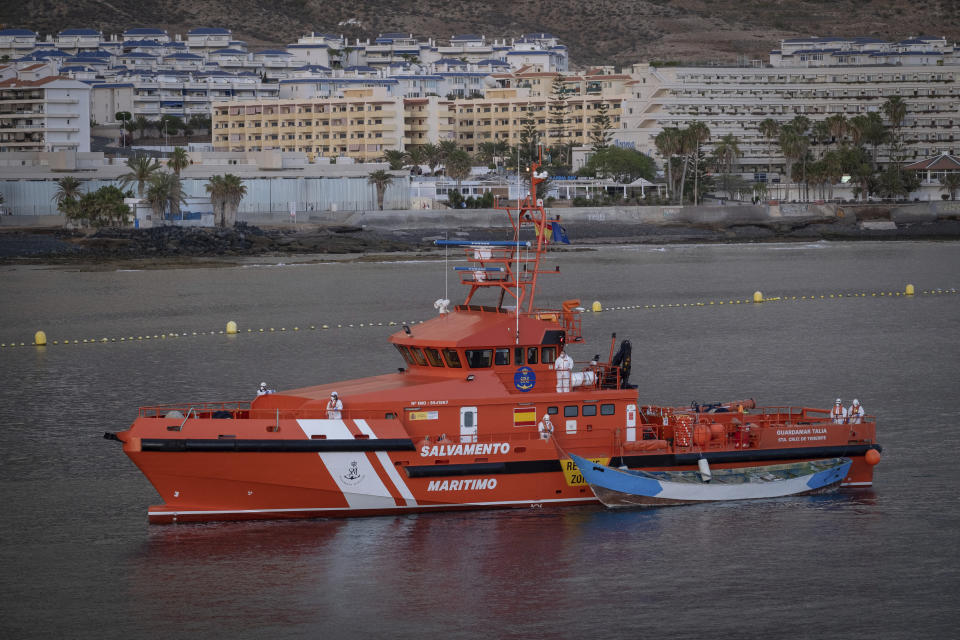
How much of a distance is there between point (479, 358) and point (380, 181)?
331ft

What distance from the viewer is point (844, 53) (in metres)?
169

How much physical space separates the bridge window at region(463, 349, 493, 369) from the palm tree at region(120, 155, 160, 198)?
312 feet

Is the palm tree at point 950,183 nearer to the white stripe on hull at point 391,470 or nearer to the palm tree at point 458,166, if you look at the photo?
the palm tree at point 458,166

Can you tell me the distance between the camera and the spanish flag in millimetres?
26406

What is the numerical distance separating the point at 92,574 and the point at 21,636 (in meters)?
2.52

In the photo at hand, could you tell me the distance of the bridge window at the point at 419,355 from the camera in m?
26.9

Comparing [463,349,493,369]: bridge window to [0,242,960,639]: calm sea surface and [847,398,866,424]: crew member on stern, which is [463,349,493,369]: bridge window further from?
[847,398,866,424]: crew member on stern

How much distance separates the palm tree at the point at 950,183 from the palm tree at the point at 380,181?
177ft

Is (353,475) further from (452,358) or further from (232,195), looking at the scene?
(232,195)

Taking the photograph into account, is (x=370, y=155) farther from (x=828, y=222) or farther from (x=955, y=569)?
(x=955, y=569)

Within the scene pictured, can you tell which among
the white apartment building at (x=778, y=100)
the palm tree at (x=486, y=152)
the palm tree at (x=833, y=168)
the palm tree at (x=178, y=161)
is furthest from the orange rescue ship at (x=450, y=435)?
the palm tree at (x=486, y=152)

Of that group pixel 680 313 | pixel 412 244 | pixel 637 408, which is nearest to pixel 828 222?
pixel 412 244

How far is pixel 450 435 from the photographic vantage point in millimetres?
26000

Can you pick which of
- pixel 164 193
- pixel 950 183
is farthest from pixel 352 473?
pixel 950 183
